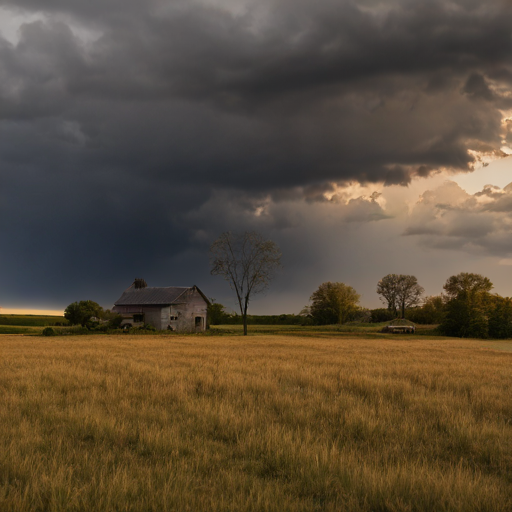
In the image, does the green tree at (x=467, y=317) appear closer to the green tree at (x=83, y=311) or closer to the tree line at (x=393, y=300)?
the tree line at (x=393, y=300)

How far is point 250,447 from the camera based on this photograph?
6.21 metres

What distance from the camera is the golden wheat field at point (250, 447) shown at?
454 centimetres

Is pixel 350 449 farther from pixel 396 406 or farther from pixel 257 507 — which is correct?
pixel 396 406

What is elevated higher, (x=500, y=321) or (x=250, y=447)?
(x=250, y=447)

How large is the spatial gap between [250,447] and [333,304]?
9751 centimetres

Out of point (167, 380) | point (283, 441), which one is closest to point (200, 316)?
point (167, 380)

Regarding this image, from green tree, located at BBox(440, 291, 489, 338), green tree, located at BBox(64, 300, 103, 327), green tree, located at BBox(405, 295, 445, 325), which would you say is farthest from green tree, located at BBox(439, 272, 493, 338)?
green tree, located at BBox(64, 300, 103, 327)

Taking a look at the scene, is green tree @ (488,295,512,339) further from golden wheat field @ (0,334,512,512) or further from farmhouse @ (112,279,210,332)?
golden wheat field @ (0,334,512,512)

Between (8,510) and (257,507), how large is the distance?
2.59m

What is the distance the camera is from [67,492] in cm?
450

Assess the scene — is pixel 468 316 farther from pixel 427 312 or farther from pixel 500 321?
pixel 427 312

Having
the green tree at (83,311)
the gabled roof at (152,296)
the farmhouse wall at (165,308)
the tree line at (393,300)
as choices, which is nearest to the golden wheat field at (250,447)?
the green tree at (83,311)

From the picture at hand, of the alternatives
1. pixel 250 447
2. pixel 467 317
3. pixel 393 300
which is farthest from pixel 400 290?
pixel 250 447

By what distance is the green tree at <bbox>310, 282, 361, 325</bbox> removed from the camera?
99938 mm
